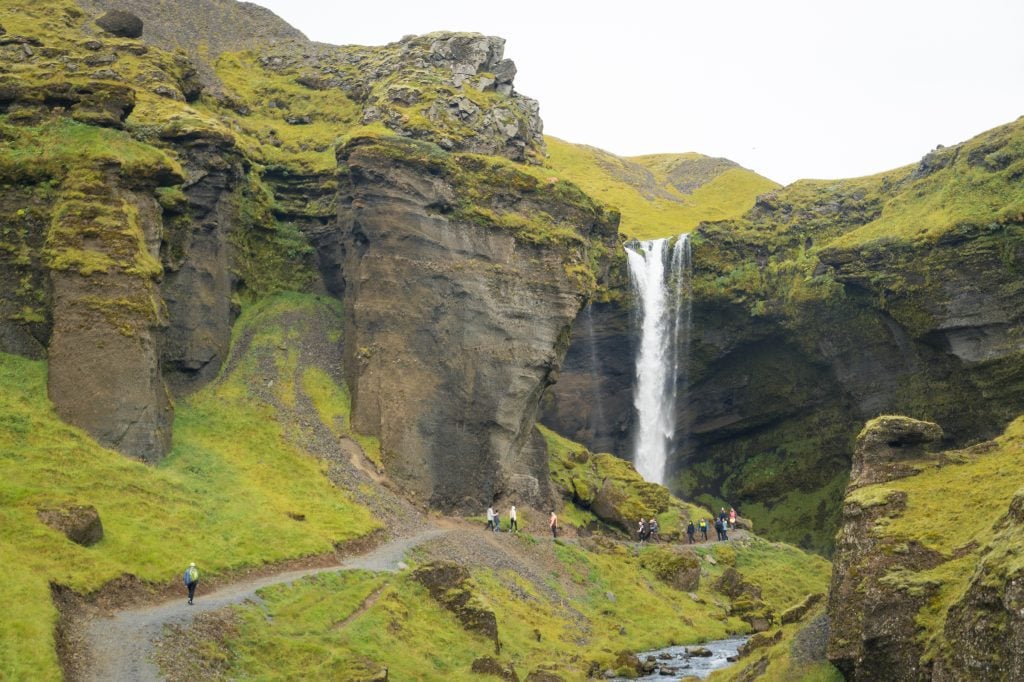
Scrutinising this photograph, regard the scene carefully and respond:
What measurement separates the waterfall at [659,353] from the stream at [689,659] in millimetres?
39310

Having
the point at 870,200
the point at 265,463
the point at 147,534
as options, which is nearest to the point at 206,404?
the point at 265,463

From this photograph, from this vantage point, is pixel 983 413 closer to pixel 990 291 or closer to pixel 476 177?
pixel 990 291

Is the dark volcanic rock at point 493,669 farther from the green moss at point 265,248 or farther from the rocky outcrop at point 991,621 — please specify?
the green moss at point 265,248

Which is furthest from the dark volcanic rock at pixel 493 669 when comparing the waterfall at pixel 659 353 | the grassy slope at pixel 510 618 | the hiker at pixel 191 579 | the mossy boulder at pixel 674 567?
the waterfall at pixel 659 353

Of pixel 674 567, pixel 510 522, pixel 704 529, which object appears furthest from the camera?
pixel 704 529

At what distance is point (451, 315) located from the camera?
68312 millimetres

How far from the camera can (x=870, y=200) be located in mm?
93500

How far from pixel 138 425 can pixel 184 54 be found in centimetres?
4503

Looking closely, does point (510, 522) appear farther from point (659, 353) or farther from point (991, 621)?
point (991, 621)

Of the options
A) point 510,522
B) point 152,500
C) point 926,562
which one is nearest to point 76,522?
point 152,500

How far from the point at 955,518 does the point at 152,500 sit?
34.3 meters

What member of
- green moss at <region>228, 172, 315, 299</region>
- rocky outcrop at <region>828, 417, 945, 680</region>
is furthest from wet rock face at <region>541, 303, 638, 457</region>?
rocky outcrop at <region>828, 417, 945, 680</region>

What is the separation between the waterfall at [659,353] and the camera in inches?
3612

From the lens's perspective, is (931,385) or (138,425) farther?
(931,385)
